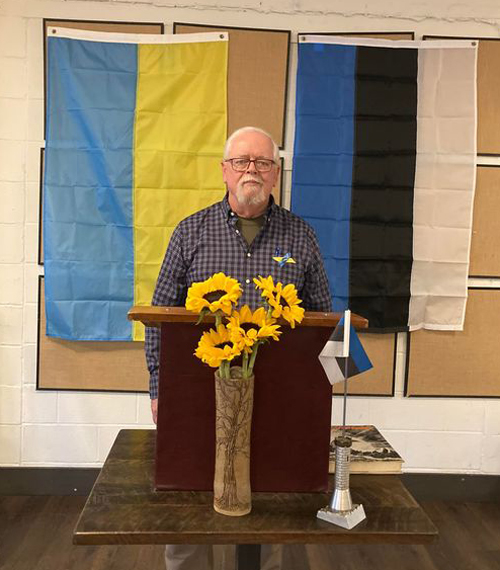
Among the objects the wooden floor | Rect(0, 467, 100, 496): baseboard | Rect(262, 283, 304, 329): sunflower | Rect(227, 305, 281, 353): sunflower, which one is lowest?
the wooden floor

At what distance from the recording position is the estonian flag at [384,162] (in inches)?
114

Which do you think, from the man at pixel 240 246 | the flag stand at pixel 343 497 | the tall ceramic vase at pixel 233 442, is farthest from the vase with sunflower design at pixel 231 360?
the man at pixel 240 246

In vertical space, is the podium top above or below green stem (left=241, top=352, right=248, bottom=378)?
above

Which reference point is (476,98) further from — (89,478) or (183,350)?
(89,478)

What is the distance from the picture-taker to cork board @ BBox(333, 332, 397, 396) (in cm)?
304

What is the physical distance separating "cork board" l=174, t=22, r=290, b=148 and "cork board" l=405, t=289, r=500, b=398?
4.40 feet

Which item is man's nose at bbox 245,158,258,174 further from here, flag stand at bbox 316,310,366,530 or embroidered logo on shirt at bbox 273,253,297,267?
flag stand at bbox 316,310,366,530

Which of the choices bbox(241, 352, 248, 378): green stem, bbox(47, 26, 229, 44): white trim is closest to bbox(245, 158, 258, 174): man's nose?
bbox(241, 352, 248, 378): green stem

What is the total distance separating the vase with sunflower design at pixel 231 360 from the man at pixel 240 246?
735 mm

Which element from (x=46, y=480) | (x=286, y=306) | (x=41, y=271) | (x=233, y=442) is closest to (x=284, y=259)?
(x=286, y=306)

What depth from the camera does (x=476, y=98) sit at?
2.93 m

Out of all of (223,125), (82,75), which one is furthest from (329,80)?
(82,75)

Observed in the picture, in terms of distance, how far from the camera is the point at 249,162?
184 cm

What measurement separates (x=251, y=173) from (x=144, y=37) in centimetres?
139
